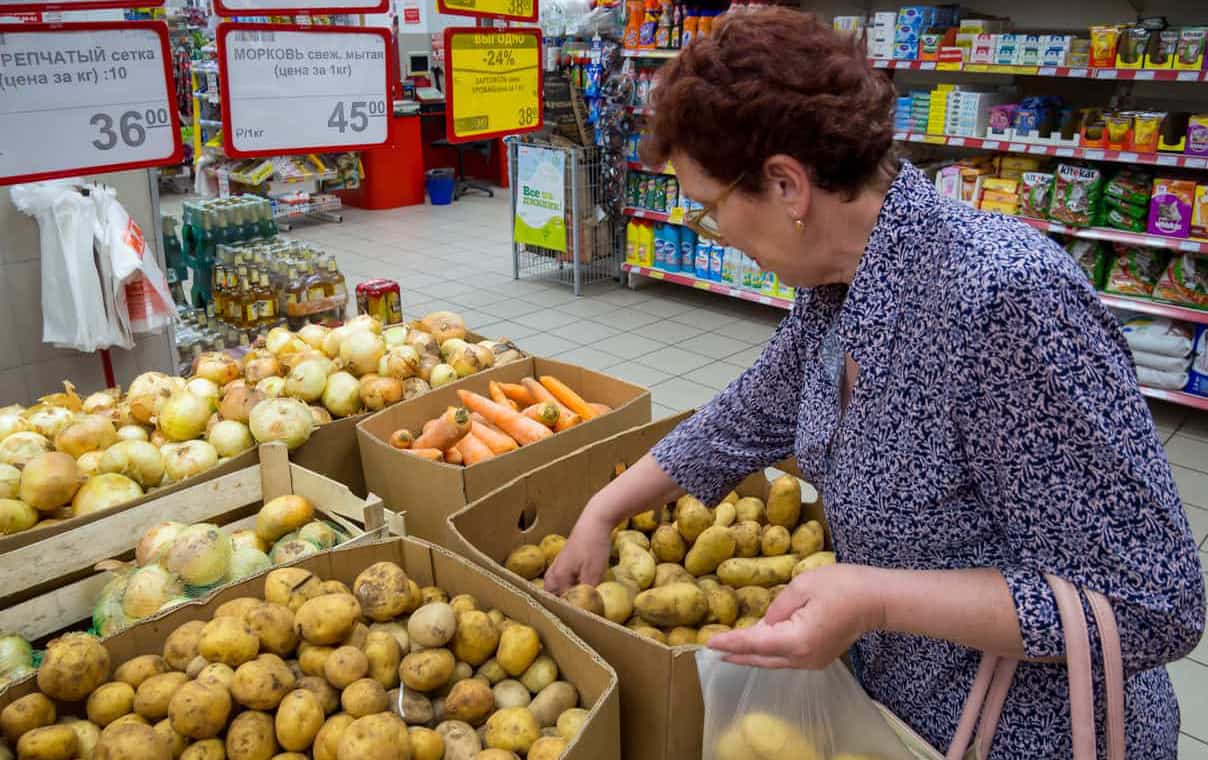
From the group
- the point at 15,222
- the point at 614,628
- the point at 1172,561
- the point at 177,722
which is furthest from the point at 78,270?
the point at 1172,561

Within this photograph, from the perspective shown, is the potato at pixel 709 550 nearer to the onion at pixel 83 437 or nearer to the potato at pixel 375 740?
the potato at pixel 375 740

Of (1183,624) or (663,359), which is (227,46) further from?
(663,359)

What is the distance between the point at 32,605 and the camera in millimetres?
1688

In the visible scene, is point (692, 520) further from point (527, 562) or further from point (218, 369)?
point (218, 369)

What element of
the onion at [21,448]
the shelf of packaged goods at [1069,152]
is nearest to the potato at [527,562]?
the onion at [21,448]

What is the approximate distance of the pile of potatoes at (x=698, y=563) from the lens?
1.69 m

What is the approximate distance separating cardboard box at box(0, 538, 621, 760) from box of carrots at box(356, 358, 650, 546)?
0.93 feet

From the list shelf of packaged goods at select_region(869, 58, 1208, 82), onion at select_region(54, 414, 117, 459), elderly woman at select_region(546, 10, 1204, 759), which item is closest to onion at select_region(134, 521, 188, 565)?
onion at select_region(54, 414, 117, 459)

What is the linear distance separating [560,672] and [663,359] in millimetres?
3900

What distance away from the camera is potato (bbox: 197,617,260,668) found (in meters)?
1.40

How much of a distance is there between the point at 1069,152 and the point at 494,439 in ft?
11.5

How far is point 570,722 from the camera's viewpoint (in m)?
1.38

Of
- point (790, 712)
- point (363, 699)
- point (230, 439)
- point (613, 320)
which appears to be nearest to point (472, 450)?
point (230, 439)

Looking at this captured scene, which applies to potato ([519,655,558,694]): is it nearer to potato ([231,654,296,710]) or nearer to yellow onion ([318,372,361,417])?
potato ([231,654,296,710])
